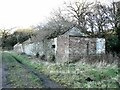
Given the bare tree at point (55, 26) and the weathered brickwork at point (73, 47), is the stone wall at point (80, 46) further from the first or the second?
the bare tree at point (55, 26)

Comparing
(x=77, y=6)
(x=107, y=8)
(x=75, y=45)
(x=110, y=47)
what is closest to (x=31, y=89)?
(x=75, y=45)

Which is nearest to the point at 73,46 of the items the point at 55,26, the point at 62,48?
the point at 62,48

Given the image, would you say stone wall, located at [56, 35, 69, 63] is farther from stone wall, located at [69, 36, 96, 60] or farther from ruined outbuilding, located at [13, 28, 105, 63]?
stone wall, located at [69, 36, 96, 60]

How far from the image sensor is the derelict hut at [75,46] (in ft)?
90.6

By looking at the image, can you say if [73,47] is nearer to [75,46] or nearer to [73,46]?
[73,46]

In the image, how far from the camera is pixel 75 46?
28.0m

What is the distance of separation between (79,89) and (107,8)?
28280 millimetres

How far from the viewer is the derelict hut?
90.6 feet

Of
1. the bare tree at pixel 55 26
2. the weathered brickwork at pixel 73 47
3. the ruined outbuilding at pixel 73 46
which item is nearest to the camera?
the weathered brickwork at pixel 73 47

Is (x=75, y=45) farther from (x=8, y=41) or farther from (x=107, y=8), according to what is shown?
(x=8, y=41)

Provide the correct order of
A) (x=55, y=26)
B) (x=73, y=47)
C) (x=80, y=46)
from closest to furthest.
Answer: (x=73, y=47), (x=80, y=46), (x=55, y=26)

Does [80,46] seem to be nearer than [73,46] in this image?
No

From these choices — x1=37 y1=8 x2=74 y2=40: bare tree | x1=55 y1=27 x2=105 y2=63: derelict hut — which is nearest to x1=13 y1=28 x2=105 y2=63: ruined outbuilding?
x1=55 y1=27 x2=105 y2=63: derelict hut

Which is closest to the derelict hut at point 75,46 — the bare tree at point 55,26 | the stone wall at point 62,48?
the stone wall at point 62,48
